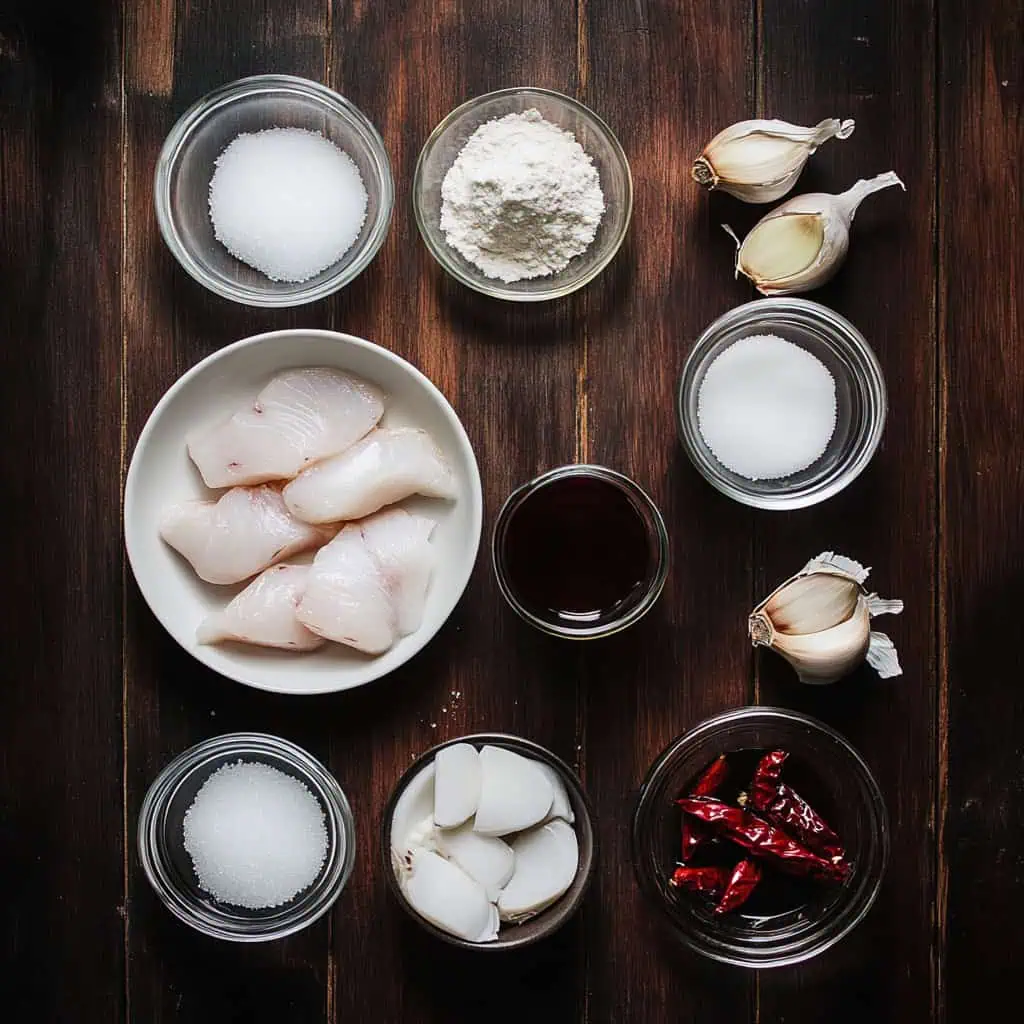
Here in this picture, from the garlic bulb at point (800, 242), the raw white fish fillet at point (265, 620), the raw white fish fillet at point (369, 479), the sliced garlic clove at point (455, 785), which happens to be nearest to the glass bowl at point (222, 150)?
the raw white fish fillet at point (369, 479)

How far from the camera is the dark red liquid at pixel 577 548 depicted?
1.21 meters

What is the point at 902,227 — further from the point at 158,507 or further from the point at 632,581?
the point at 158,507

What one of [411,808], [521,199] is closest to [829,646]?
[411,808]

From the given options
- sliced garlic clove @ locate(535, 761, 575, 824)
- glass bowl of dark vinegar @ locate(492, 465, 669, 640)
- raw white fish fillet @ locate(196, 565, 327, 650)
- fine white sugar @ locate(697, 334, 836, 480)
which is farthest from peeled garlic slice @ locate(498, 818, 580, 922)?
fine white sugar @ locate(697, 334, 836, 480)

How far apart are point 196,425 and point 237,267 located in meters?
0.20

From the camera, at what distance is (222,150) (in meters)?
1.29

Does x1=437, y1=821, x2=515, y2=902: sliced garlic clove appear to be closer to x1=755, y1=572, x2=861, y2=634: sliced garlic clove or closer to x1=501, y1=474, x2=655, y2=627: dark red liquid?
x1=501, y1=474, x2=655, y2=627: dark red liquid

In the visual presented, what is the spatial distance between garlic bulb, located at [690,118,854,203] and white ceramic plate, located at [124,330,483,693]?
1.34ft

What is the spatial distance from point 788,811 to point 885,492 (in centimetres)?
39

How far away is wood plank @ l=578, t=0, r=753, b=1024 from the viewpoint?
1280mm

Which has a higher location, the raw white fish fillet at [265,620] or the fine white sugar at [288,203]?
the fine white sugar at [288,203]

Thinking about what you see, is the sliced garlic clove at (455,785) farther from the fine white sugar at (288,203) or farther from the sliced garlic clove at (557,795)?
the fine white sugar at (288,203)

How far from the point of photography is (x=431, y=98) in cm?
128

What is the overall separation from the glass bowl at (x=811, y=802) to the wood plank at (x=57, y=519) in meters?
0.63
